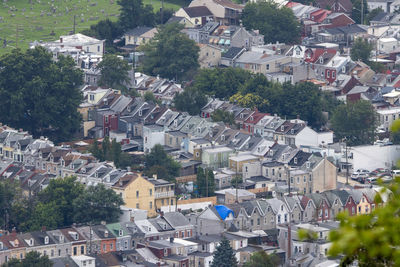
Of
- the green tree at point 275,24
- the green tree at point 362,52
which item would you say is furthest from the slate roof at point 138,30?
the green tree at point 362,52

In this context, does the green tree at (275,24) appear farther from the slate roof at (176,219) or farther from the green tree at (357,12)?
the slate roof at (176,219)

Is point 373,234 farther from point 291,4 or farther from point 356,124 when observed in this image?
point 291,4

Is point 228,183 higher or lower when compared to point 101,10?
lower

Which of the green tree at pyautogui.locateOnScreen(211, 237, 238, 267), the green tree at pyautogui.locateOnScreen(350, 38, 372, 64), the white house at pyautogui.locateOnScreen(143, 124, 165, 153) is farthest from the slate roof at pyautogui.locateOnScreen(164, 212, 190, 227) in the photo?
the green tree at pyautogui.locateOnScreen(350, 38, 372, 64)

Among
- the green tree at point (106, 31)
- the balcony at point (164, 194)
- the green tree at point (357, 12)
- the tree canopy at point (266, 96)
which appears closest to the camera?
the balcony at point (164, 194)

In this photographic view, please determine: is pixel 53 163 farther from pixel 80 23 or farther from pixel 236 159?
pixel 80 23

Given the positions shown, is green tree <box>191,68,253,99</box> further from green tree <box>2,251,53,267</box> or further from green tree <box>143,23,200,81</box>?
green tree <box>2,251,53,267</box>

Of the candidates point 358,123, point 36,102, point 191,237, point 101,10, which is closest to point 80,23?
point 101,10
